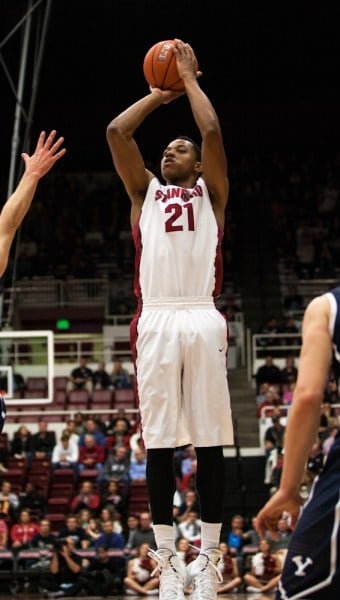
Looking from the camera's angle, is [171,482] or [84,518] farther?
[84,518]

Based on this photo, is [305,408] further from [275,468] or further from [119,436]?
[119,436]

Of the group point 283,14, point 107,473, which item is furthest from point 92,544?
point 283,14

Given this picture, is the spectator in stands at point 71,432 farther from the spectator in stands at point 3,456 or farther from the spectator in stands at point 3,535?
the spectator in stands at point 3,535

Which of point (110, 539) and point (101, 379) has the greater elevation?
point (101, 379)

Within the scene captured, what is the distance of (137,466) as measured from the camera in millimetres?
18859

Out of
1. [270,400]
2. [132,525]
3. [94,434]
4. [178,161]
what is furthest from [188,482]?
[178,161]

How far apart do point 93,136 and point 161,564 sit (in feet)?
94.4

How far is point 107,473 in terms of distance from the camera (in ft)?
61.9

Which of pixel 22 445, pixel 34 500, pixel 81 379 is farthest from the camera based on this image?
pixel 81 379

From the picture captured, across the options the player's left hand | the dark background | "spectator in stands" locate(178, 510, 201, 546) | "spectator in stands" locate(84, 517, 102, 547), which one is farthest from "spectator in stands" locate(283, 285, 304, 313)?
the player's left hand

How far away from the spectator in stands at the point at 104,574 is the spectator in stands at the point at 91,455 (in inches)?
122

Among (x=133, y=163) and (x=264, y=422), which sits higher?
(x=133, y=163)

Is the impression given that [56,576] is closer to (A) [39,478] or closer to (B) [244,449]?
(A) [39,478]

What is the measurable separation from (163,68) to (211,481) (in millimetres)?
2560
